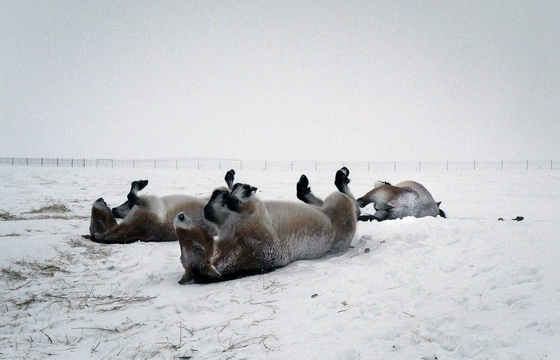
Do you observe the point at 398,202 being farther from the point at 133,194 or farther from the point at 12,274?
the point at 12,274

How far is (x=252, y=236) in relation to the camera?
4754 millimetres

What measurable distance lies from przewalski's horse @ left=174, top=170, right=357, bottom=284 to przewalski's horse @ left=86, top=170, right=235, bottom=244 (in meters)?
2.27

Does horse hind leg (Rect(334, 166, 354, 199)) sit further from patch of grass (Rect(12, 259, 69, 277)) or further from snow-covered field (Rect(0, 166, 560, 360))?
patch of grass (Rect(12, 259, 69, 277))

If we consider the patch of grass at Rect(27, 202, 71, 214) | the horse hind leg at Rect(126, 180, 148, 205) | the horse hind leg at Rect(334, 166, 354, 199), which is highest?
the horse hind leg at Rect(334, 166, 354, 199)

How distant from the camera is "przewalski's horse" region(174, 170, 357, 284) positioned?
14.9 ft

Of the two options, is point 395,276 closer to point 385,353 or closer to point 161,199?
point 385,353

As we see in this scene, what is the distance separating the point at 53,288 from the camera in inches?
178

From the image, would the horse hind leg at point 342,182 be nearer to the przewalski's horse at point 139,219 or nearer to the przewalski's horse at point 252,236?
the przewalski's horse at point 252,236

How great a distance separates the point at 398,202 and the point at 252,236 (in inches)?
164

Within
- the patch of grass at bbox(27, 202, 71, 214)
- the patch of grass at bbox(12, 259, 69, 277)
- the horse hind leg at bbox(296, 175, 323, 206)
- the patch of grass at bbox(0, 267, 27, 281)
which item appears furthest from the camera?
the patch of grass at bbox(27, 202, 71, 214)

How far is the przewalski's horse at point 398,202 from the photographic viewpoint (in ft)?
25.7

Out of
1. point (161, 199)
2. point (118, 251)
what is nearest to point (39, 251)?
point (118, 251)

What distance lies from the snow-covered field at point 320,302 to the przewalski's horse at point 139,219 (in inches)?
40.2

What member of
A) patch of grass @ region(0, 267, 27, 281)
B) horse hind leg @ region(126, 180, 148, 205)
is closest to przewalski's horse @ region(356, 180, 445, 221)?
horse hind leg @ region(126, 180, 148, 205)
